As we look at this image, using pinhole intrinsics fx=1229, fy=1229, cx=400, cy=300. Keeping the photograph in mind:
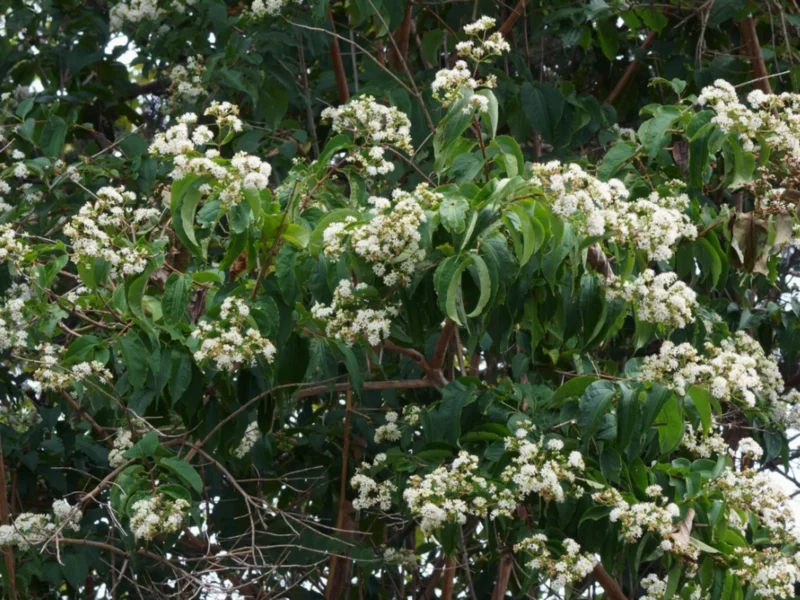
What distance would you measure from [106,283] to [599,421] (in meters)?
1.24

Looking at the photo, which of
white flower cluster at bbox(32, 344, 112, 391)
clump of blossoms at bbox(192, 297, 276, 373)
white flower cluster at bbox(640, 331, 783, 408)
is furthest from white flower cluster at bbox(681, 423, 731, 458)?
white flower cluster at bbox(32, 344, 112, 391)

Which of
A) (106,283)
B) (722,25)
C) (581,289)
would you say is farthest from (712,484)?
(722,25)

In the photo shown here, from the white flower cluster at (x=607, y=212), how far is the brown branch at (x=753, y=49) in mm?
1615

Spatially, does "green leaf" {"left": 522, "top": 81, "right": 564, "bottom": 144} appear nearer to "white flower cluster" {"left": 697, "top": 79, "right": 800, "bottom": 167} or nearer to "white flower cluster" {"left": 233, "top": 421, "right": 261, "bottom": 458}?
"white flower cluster" {"left": 697, "top": 79, "right": 800, "bottom": 167}

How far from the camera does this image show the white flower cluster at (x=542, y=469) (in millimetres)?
2684

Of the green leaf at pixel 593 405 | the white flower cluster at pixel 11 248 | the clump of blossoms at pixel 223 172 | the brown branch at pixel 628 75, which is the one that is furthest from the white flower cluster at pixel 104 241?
the brown branch at pixel 628 75

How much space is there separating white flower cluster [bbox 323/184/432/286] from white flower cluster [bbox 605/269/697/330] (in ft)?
1.53

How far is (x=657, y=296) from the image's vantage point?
264 centimetres

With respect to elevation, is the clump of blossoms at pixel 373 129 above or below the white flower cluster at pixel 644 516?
above

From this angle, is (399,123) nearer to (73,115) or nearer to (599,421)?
(599,421)

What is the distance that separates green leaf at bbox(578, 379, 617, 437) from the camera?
2670 mm

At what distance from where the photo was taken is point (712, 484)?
2920 mm

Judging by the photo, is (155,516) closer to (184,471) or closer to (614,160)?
(184,471)

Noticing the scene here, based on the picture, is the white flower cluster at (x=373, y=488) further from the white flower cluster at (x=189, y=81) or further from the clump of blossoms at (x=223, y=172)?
the white flower cluster at (x=189, y=81)
